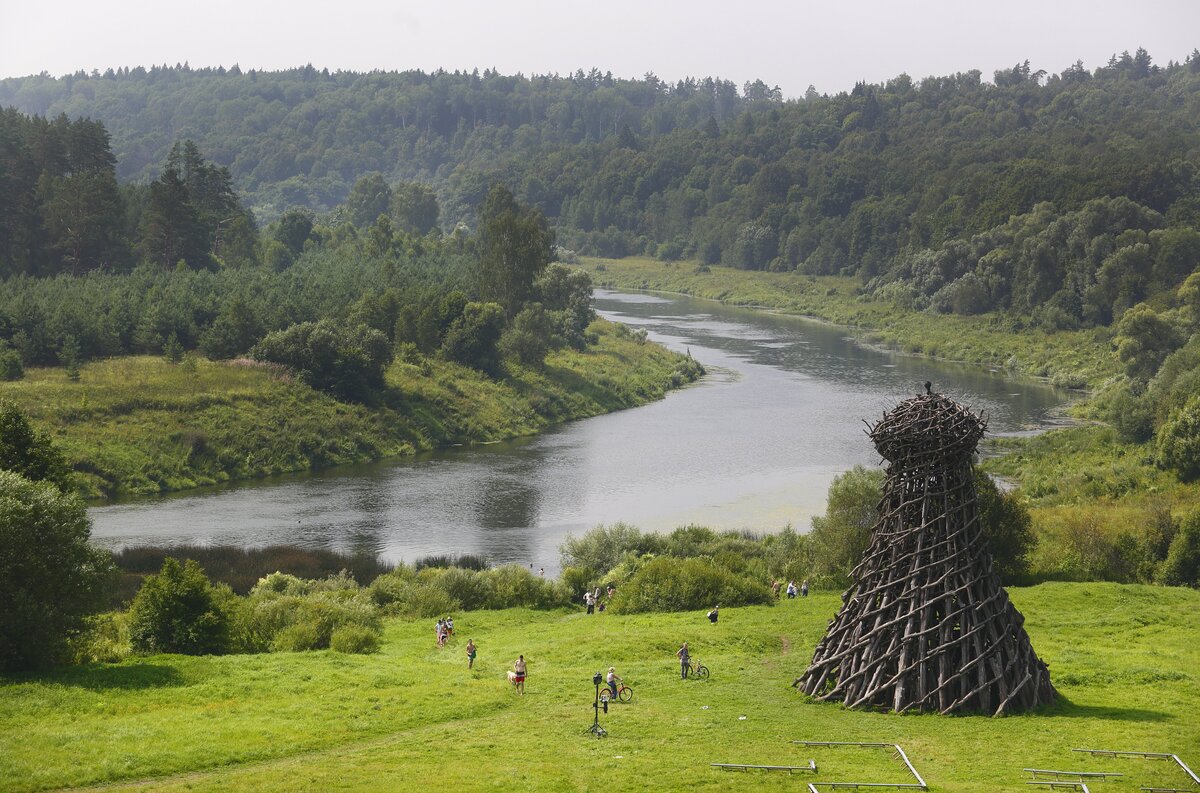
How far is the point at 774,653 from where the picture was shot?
162 ft

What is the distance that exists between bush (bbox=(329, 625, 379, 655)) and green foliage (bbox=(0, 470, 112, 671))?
932cm

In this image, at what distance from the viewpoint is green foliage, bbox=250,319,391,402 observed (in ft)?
345

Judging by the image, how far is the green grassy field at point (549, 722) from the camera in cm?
3353

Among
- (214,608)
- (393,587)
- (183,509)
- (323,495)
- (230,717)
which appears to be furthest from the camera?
(323,495)

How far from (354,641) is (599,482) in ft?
137

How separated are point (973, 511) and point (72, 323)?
81.4 m

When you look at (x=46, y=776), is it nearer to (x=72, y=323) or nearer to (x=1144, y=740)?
(x=1144, y=740)

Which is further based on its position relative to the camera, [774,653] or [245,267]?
[245,267]

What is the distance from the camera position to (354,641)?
5116 cm

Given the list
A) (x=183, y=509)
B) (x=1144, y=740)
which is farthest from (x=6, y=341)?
(x=1144, y=740)

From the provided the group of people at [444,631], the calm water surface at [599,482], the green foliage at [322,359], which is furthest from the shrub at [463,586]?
the green foliage at [322,359]

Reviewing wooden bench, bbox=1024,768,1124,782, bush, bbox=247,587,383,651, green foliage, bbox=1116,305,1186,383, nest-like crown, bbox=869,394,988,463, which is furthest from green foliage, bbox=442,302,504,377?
wooden bench, bbox=1024,768,1124,782

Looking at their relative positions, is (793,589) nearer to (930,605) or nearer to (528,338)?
(930,605)

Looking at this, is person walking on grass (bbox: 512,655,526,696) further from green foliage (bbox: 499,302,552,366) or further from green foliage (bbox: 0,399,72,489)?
green foliage (bbox: 499,302,552,366)
